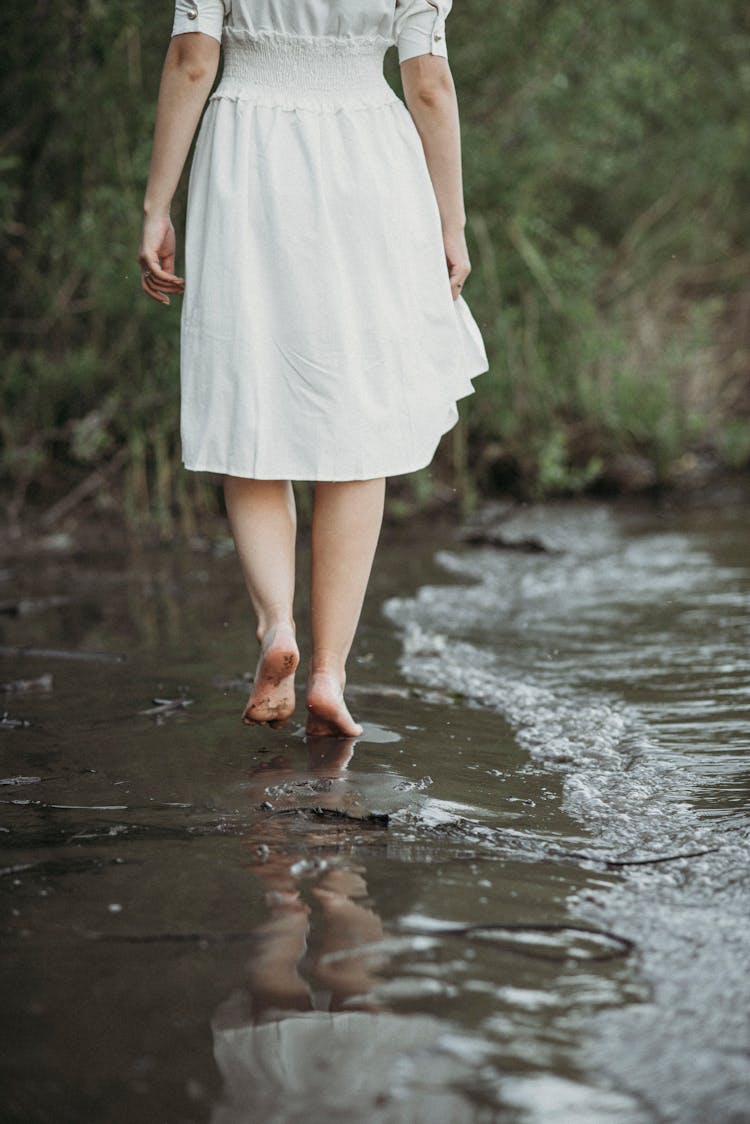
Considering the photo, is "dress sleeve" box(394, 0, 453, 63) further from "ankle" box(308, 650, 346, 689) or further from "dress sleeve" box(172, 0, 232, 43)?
"ankle" box(308, 650, 346, 689)

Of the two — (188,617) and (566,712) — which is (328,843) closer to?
(566,712)

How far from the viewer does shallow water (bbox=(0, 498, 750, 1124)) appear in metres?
1.40

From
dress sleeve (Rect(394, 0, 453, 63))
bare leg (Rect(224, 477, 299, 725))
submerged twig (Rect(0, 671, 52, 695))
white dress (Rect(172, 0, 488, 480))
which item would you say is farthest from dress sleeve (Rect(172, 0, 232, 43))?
submerged twig (Rect(0, 671, 52, 695))

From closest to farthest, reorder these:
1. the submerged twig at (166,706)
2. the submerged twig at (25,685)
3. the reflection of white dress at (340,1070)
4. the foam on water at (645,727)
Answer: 1. the reflection of white dress at (340,1070)
2. the foam on water at (645,727)
3. the submerged twig at (166,706)
4. the submerged twig at (25,685)

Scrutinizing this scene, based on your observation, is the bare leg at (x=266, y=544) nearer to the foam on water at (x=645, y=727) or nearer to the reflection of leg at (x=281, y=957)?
the foam on water at (x=645, y=727)

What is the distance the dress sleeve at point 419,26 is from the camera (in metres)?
2.77

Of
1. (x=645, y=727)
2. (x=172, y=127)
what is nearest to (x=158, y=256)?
(x=172, y=127)

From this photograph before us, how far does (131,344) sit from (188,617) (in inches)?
85.1

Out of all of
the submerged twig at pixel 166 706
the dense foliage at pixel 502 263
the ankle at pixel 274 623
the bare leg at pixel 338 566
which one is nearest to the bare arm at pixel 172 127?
the bare leg at pixel 338 566

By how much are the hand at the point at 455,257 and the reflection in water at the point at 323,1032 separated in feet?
4.88

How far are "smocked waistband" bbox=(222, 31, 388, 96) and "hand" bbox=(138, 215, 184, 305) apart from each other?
310 millimetres

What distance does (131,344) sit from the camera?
6.17 metres

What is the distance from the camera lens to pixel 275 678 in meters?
2.69


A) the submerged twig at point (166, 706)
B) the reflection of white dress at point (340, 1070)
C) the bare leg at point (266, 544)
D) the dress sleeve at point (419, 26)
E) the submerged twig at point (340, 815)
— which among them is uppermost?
the dress sleeve at point (419, 26)
